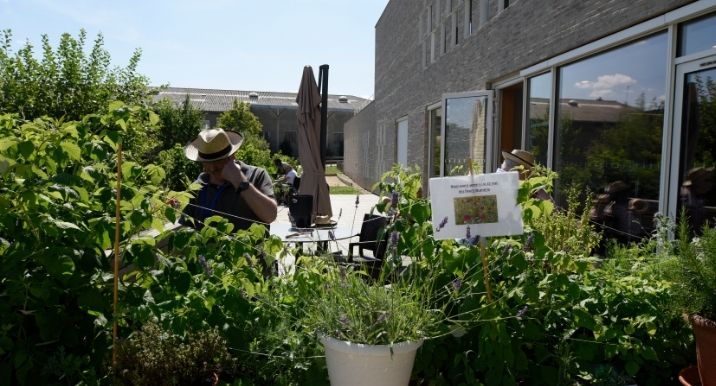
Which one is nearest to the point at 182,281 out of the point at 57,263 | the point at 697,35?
the point at 57,263

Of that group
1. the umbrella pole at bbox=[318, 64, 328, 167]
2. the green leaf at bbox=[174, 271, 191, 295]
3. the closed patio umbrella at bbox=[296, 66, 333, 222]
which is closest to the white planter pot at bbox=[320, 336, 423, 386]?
the green leaf at bbox=[174, 271, 191, 295]

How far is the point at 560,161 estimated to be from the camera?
6.66 meters

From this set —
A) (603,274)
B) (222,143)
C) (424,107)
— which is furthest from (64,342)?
(424,107)

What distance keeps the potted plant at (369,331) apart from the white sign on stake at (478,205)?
11.5 inches

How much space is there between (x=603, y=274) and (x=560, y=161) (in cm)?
461

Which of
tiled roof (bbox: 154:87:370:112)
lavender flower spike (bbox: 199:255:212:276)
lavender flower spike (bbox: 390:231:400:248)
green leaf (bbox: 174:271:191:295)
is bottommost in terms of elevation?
green leaf (bbox: 174:271:191:295)

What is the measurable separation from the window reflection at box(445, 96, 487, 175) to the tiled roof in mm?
38094

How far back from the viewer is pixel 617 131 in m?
5.57

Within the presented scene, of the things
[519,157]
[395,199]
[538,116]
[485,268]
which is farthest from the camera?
[538,116]

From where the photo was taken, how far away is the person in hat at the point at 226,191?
3.31 meters

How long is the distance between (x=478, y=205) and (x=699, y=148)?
3.38 metres

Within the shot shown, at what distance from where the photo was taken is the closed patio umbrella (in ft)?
24.9

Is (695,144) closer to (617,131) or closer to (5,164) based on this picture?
(617,131)

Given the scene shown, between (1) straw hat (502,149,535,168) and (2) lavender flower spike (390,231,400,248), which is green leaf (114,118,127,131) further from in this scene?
(1) straw hat (502,149,535,168)
